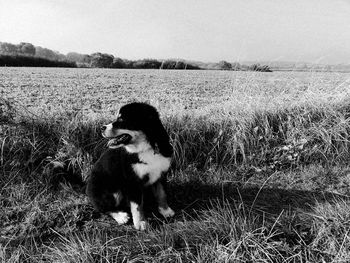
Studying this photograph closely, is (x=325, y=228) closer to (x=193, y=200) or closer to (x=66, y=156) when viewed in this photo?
(x=193, y=200)

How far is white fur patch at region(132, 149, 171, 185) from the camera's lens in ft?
13.0

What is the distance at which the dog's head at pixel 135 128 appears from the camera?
12.6 feet

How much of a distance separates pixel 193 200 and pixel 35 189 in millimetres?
1854

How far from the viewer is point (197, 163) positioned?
5.55m

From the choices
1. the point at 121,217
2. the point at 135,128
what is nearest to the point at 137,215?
the point at 121,217

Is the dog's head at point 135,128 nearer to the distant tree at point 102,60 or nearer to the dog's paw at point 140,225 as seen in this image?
the dog's paw at point 140,225

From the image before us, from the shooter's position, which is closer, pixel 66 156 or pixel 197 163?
pixel 66 156

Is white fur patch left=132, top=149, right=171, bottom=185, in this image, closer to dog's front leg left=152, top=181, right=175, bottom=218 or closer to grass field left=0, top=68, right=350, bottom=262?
dog's front leg left=152, top=181, right=175, bottom=218

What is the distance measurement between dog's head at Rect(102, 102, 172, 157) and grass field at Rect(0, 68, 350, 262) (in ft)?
2.75

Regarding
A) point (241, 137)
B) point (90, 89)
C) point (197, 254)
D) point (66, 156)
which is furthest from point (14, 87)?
point (197, 254)

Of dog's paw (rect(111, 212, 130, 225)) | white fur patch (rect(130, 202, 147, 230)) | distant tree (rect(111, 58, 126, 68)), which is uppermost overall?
white fur patch (rect(130, 202, 147, 230))

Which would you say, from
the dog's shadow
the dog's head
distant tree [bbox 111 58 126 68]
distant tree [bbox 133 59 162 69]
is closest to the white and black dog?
the dog's head

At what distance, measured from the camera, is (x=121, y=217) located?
4.18m

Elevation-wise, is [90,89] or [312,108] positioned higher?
[312,108]
